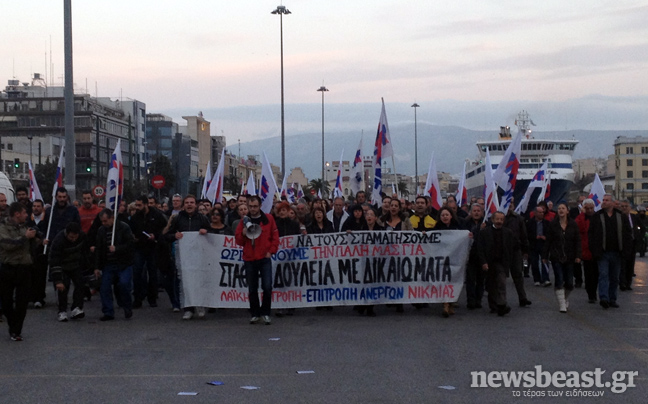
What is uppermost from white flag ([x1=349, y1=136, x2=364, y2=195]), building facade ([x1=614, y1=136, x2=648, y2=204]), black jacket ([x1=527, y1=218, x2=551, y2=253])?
building facade ([x1=614, y1=136, x2=648, y2=204])

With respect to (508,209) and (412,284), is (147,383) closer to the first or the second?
(412,284)

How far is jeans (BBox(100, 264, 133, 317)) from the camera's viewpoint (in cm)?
1319

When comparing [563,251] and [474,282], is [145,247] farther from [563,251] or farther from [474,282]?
[563,251]

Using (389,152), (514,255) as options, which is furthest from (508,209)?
(389,152)

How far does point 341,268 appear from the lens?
553 inches

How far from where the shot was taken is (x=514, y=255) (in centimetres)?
1477

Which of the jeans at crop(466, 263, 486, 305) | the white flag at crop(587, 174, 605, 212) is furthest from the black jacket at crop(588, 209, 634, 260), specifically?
the white flag at crop(587, 174, 605, 212)

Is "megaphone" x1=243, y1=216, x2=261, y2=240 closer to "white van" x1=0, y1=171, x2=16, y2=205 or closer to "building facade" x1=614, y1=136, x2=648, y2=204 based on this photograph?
"white van" x1=0, y1=171, x2=16, y2=205

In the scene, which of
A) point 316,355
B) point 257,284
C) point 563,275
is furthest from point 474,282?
point 316,355

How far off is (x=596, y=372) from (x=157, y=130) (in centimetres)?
12698

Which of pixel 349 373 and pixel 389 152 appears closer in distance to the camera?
pixel 349 373

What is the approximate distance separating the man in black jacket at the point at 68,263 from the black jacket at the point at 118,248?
8.4 inches

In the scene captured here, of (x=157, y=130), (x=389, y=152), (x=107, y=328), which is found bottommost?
(x=107, y=328)

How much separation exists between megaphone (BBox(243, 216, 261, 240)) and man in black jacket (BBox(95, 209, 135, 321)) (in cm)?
207
